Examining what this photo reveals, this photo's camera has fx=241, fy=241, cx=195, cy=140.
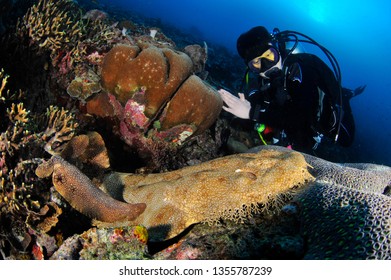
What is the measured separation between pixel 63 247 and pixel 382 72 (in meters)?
111

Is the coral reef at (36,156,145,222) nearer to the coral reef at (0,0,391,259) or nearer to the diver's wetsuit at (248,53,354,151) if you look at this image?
the coral reef at (0,0,391,259)

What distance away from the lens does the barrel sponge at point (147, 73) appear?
11.3 ft

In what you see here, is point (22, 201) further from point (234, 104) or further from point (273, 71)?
point (273, 71)

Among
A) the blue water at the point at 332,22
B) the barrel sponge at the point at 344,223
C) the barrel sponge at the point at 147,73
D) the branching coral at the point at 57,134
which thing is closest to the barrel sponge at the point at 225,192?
the barrel sponge at the point at 344,223

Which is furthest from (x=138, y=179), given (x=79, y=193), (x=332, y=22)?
(x=332, y=22)

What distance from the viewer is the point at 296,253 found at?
1.85 meters

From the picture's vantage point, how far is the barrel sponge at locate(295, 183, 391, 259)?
1532mm

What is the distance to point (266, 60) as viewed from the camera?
4453 millimetres

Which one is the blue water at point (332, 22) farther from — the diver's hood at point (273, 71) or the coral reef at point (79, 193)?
the coral reef at point (79, 193)

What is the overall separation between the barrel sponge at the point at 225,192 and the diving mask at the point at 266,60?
2.45 meters

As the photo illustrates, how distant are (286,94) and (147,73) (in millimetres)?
2557

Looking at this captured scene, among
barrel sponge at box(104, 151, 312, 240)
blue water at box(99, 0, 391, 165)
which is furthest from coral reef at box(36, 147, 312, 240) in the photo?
blue water at box(99, 0, 391, 165)
